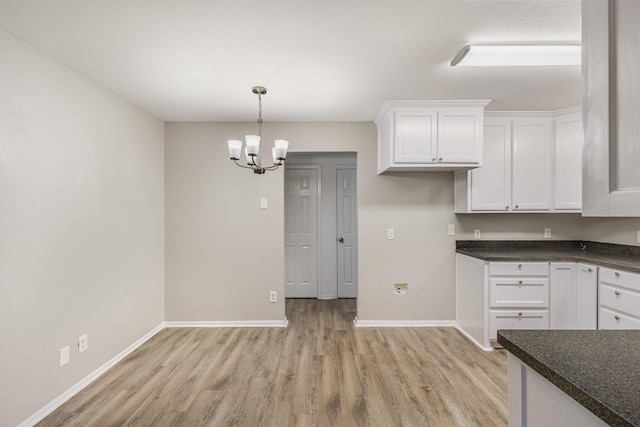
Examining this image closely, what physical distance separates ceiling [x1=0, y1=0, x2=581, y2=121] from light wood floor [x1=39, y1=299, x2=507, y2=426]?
2382 millimetres

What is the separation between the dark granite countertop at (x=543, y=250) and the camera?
9.47 feet

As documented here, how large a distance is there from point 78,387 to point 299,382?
1.64 meters

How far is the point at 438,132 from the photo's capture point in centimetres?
302

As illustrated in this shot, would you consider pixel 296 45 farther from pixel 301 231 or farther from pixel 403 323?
pixel 301 231

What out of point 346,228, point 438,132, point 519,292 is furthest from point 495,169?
point 346,228

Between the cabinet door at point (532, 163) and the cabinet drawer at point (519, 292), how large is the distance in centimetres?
83

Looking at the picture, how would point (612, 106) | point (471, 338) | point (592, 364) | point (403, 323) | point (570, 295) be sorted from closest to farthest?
point (612, 106) < point (592, 364) < point (570, 295) < point (471, 338) < point (403, 323)

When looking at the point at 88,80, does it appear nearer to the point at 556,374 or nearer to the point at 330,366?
the point at 330,366

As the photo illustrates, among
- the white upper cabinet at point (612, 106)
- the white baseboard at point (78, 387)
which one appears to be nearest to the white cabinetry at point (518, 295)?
the white upper cabinet at point (612, 106)

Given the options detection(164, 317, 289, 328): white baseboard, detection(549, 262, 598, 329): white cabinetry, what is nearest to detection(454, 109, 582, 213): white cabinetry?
detection(549, 262, 598, 329): white cabinetry

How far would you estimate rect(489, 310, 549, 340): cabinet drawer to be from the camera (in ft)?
9.53

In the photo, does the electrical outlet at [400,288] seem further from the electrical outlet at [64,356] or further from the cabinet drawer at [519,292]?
the electrical outlet at [64,356]

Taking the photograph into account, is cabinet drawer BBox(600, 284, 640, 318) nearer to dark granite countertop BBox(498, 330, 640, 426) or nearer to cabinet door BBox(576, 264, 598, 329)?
cabinet door BBox(576, 264, 598, 329)

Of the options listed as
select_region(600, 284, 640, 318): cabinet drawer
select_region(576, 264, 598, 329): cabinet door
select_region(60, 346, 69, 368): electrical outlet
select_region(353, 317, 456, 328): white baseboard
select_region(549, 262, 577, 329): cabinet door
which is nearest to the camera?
select_region(60, 346, 69, 368): electrical outlet
